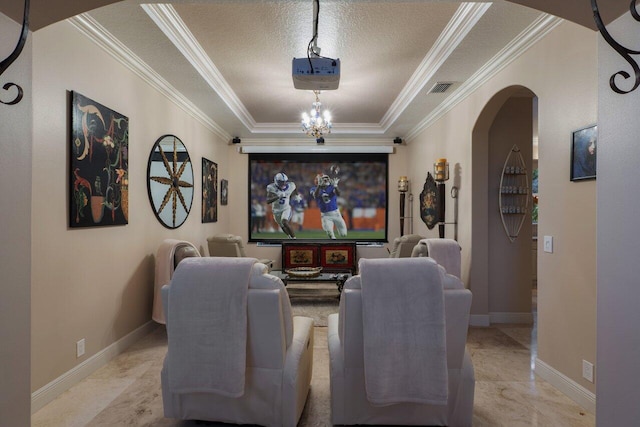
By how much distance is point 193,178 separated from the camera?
522 centimetres

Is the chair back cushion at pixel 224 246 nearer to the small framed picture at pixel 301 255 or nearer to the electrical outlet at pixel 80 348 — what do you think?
the small framed picture at pixel 301 255

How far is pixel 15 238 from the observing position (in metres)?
1.34

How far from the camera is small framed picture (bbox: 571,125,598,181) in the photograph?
237 cm

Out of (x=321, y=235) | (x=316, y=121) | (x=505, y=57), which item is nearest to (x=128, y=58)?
(x=316, y=121)

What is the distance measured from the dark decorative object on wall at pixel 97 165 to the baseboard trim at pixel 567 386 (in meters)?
3.65

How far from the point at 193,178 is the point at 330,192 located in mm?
3005

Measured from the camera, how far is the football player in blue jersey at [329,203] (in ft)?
24.6

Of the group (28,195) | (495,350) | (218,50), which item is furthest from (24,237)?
(495,350)

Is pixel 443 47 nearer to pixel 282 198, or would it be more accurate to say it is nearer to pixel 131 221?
pixel 131 221

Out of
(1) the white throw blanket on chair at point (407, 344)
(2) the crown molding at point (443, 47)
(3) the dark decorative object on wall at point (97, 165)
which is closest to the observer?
(1) the white throw blanket on chair at point (407, 344)

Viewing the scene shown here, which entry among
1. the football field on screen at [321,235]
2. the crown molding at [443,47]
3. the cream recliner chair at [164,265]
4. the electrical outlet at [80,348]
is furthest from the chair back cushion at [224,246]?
the crown molding at [443,47]

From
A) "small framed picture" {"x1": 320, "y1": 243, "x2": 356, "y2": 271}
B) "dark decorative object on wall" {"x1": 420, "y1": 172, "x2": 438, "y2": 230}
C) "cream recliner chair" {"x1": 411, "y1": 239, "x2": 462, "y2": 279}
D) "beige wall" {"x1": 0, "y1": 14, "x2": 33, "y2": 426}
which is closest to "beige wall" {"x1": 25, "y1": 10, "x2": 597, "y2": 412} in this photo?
"cream recliner chair" {"x1": 411, "y1": 239, "x2": 462, "y2": 279}

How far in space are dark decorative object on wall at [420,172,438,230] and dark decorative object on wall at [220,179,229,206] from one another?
350 cm

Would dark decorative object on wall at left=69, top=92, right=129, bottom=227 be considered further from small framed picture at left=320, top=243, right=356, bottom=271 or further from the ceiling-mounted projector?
small framed picture at left=320, top=243, right=356, bottom=271
